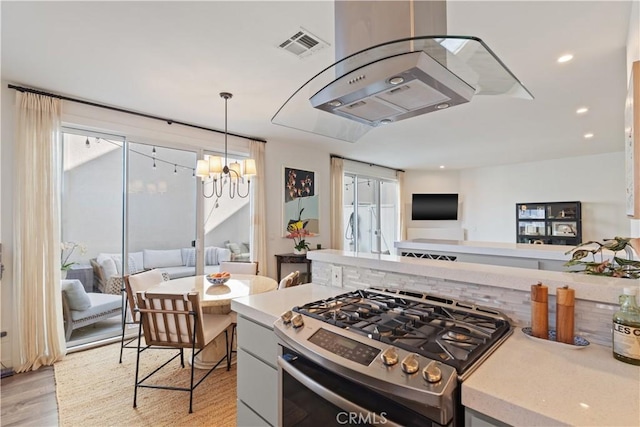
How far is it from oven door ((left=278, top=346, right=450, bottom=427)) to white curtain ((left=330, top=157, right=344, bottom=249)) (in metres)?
4.52

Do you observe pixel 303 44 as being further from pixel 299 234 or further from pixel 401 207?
pixel 401 207

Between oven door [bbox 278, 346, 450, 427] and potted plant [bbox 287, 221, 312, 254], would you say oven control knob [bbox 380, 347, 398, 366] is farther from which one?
potted plant [bbox 287, 221, 312, 254]

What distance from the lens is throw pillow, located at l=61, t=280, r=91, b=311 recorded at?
311cm

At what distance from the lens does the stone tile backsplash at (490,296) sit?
1046 millimetres

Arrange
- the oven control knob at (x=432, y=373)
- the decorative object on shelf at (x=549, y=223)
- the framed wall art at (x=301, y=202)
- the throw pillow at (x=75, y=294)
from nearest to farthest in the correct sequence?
1. the oven control knob at (x=432, y=373)
2. the throw pillow at (x=75, y=294)
3. the framed wall art at (x=301, y=202)
4. the decorative object on shelf at (x=549, y=223)

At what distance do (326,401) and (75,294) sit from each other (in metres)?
3.29

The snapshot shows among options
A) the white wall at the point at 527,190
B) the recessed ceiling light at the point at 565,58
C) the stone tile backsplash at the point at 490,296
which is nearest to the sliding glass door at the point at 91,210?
the stone tile backsplash at the point at 490,296

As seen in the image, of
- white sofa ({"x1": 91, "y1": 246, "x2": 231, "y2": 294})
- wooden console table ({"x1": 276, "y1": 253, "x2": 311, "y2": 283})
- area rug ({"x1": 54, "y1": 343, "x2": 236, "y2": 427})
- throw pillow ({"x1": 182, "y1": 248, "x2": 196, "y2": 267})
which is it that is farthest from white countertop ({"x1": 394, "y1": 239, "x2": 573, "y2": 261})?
throw pillow ({"x1": 182, "y1": 248, "x2": 196, "y2": 267})

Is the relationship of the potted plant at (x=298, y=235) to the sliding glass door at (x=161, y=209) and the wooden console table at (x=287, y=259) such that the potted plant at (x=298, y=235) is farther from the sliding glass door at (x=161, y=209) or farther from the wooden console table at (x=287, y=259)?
the sliding glass door at (x=161, y=209)

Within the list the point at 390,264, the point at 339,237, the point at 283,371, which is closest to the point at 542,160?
the point at 339,237

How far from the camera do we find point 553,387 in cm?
78

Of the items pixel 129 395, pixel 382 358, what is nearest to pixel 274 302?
pixel 382 358

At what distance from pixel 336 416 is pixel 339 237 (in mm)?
4808

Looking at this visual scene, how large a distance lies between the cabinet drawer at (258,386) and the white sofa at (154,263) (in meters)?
2.72
